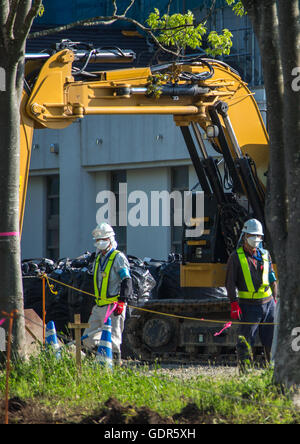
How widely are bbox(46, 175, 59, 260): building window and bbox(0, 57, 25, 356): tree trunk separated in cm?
1976

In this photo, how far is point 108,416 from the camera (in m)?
7.82

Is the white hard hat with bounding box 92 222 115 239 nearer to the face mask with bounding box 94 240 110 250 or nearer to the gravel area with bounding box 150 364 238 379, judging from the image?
the face mask with bounding box 94 240 110 250

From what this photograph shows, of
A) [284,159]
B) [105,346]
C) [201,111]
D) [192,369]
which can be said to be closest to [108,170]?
[201,111]

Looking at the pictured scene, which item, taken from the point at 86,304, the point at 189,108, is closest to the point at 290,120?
the point at 189,108

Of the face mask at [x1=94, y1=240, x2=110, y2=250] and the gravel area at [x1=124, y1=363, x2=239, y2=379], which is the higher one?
the face mask at [x1=94, y1=240, x2=110, y2=250]

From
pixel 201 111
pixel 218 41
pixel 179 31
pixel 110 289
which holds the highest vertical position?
pixel 179 31

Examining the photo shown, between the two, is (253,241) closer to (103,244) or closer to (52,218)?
(103,244)

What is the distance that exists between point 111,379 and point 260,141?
5782 mm

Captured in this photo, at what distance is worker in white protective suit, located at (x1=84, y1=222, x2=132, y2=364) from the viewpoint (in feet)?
41.0

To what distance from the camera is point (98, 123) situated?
2850 cm

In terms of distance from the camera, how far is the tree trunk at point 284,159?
27.3ft

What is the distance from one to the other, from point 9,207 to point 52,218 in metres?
20.0

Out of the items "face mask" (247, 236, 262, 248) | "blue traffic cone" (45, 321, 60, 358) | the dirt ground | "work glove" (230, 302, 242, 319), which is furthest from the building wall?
the dirt ground

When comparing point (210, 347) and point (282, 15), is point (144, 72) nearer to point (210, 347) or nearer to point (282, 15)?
point (210, 347)
